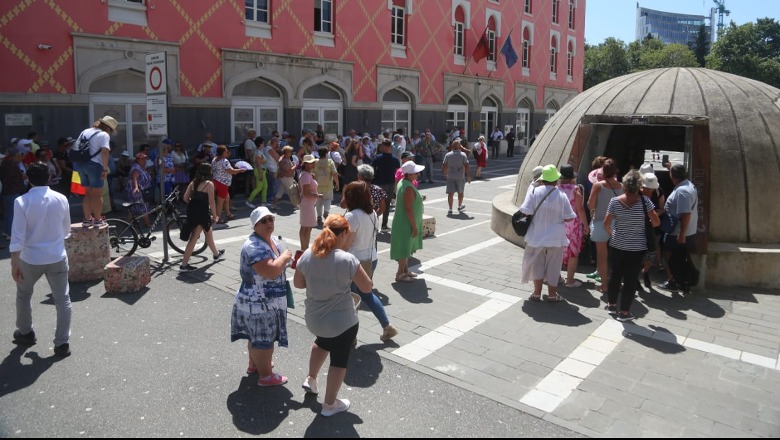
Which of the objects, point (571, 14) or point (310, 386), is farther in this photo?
point (571, 14)

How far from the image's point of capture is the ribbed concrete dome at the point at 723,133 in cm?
891

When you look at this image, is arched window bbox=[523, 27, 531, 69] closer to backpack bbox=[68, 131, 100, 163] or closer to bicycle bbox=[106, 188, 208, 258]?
bicycle bbox=[106, 188, 208, 258]

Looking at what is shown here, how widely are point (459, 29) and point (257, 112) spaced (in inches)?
540

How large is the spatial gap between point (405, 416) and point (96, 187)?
7040 mm

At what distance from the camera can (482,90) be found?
103 feet

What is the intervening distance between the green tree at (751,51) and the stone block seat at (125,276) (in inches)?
2633

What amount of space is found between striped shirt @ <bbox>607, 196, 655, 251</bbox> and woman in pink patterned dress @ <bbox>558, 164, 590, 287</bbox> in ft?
3.56

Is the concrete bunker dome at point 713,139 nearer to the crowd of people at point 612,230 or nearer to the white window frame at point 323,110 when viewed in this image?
the crowd of people at point 612,230

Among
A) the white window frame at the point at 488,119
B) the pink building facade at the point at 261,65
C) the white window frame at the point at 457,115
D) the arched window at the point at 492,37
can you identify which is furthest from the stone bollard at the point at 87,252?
the arched window at the point at 492,37

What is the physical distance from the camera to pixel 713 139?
365 inches

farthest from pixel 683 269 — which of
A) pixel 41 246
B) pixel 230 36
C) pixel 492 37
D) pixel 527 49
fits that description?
pixel 527 49

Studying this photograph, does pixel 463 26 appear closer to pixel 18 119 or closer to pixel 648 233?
pixel 18 119

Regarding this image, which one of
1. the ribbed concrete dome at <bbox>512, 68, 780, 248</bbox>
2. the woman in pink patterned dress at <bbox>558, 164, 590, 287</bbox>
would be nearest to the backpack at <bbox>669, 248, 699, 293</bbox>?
the ribbed concrete dome at <bbox>512, 68, 780, 248</bbox>

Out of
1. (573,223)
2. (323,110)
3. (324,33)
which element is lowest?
(573,223)
